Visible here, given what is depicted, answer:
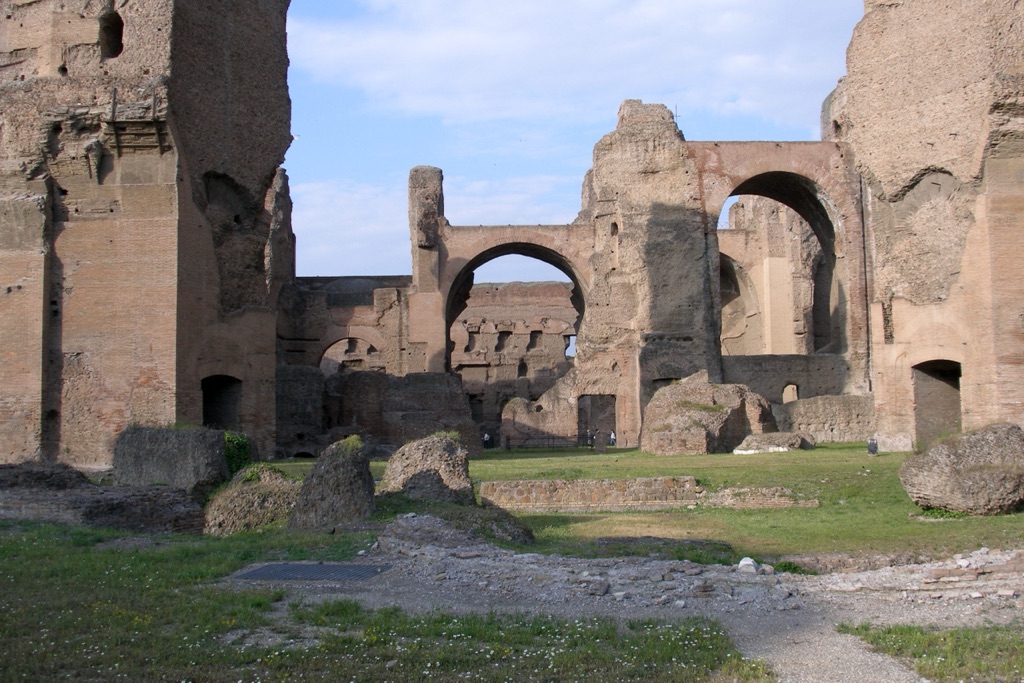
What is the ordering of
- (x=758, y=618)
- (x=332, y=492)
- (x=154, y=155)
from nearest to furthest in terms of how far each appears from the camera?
(x=758, y=618), (x=332, y=492), (x=154, y=155)

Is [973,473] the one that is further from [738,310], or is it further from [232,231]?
[738,310]

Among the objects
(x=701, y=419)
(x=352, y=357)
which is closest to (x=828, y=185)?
(x=701, y=419)

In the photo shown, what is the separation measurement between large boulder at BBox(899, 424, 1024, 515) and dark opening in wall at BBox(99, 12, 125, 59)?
13.9m

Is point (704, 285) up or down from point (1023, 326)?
up

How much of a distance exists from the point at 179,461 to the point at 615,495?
491cm

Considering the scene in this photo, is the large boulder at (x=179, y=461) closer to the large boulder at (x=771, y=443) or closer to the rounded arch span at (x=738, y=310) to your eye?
the large boulder at (x=771, y=443)

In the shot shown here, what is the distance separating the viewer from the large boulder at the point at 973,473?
9461mm

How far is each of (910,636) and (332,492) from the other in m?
4.82

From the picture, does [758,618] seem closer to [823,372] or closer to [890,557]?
[890,557]

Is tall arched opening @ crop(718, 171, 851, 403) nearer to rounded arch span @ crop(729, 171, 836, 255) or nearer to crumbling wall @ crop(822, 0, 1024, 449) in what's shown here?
rounded arch span @ crop(729, 171, 836, 255)

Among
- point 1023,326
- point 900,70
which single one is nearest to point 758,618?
point 1023,326

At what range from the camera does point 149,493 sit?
33.6ft

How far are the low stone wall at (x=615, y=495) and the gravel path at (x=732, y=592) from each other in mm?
4718

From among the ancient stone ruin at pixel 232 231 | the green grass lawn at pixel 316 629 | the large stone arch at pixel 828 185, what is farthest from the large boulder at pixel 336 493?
the large stone arch at pixel 828 185
